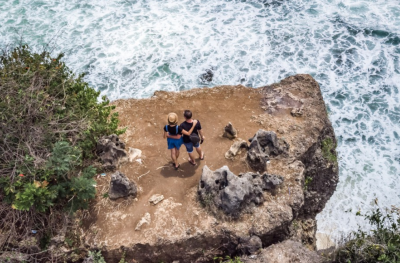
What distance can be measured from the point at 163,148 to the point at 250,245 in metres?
3.66

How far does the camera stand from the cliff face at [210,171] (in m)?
7.82

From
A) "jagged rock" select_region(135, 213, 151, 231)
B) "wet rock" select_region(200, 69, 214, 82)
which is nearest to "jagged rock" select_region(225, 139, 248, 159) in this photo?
"jagged rock" select_region(135, 213, 151, 231)

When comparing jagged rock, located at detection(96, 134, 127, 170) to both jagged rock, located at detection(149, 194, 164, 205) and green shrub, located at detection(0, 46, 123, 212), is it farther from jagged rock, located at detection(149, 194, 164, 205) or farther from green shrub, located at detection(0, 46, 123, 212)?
jagged rock, located at detection(149, 194, 164, 205)

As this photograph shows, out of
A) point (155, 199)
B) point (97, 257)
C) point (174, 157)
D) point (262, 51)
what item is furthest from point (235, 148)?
point (262, 51)

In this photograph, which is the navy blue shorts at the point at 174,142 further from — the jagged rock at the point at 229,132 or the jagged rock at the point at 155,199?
the jagged rock at the point at 229,132

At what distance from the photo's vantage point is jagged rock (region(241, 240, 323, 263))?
298 inches

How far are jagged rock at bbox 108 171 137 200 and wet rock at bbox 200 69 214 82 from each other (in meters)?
7.71

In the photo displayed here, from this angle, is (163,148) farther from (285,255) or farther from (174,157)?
(285,255)

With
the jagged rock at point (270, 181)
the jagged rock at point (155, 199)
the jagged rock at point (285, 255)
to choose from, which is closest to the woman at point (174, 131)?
the jagged rock at point (155, 199)

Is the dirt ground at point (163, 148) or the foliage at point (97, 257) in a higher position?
the dirt ground at point (163, 148)

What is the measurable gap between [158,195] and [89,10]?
45.4 ft

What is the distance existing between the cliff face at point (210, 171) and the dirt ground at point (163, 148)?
0.03 metres

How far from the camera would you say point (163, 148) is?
9.76m

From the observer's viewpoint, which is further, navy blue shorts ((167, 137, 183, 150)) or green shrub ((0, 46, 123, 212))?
navy blue shorts ((167, 137, 183, 150))
